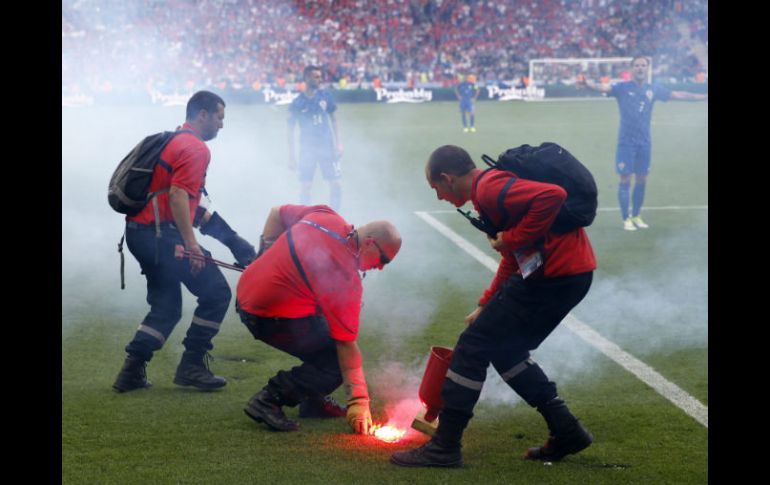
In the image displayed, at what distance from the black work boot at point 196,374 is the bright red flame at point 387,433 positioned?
4.01 feet

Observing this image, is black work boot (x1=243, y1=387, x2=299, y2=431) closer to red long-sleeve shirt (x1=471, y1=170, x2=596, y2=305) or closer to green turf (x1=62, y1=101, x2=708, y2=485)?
green turf (x1=62, y1=101, x2=708, y2=485)

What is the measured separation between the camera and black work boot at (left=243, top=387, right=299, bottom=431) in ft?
17.3

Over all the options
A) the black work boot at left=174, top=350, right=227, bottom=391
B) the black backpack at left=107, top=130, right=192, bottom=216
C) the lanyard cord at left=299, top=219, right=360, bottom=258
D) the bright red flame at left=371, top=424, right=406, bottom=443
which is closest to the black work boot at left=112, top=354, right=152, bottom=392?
the black work boot at left=174, top=350, right=227, bottom=391

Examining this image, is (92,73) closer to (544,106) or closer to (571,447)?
(544,106)

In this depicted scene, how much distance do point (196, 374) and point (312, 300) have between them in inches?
50.4

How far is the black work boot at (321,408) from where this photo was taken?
554 cm

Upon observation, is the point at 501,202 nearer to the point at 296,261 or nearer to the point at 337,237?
the point at 337,237

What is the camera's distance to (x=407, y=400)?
5.93 meters

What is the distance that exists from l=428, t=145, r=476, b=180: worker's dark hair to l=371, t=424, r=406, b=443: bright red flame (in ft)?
4.63

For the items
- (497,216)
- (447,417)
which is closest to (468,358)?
(447,417)

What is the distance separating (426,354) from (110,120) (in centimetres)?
2349

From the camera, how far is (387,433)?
525 centimetres

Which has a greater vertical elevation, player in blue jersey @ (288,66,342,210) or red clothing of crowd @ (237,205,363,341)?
player in blue jersey @ (288,66,342,210)
